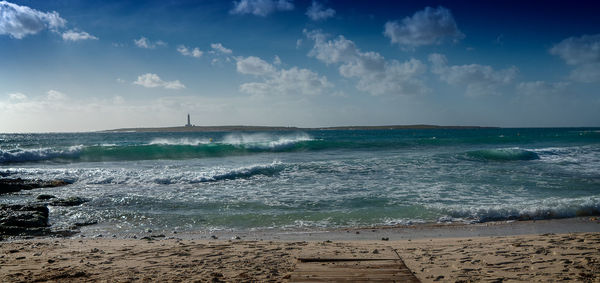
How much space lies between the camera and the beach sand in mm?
3877

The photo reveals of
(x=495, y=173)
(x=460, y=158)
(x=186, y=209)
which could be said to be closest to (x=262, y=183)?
(x=186, y=209)

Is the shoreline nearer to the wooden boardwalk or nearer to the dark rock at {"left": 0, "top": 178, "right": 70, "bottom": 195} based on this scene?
the wooden boardwalk

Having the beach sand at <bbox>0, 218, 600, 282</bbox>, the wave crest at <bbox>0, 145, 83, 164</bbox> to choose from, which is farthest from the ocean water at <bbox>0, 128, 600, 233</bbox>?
the wave crest at <bbox>0, 145, 83, 164</bbox>

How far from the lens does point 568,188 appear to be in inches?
383

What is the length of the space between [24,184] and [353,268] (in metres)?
12.3

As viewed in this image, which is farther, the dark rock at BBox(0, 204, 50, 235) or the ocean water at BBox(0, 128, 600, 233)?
the ocean water at BBox(0, 128, 600, 233)

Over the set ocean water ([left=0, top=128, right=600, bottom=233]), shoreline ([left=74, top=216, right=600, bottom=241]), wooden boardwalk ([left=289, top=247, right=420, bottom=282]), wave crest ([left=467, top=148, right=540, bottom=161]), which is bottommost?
shoreline ([left=74, top=216, right=600, bottom=241])

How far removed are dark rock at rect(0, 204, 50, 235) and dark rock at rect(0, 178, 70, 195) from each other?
11.6 ft

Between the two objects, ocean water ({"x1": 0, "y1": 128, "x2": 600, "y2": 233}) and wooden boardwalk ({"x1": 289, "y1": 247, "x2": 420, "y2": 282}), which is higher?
wooden boardwalk ({"x1": 289, "y1": 247, "x2": 420, "y2": 282})

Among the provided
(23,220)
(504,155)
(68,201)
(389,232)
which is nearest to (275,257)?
(389,232)

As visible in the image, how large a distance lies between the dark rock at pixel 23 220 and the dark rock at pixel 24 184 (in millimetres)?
3549

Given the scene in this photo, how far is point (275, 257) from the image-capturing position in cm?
453

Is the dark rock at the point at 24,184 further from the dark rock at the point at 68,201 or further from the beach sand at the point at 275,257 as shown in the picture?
the beach sand at the point at 275,257

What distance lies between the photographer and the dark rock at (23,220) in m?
6.27
